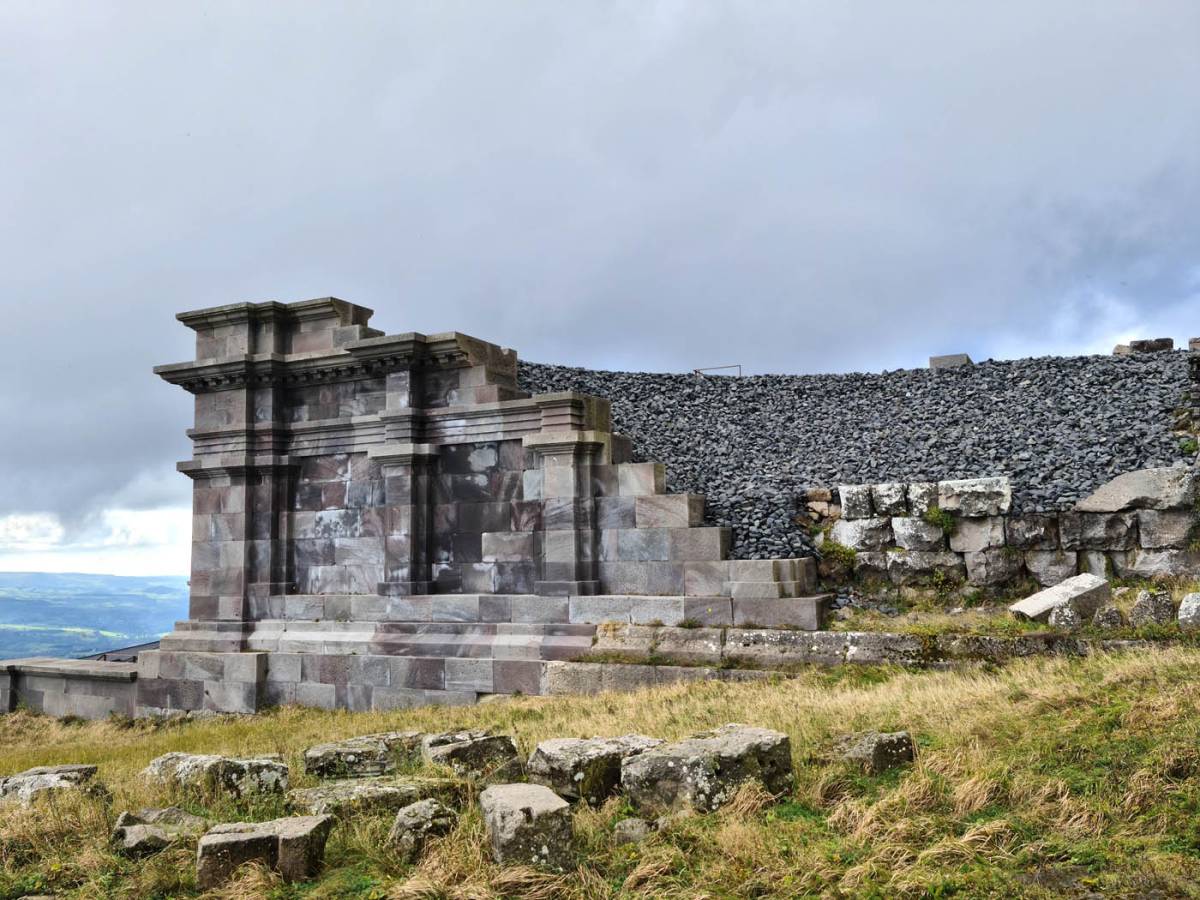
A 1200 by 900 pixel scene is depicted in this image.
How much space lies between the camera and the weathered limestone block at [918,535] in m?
14.2

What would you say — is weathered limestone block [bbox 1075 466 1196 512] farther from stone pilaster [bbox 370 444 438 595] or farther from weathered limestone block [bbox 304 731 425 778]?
stone pilaster [bbox 370 444 438 595]

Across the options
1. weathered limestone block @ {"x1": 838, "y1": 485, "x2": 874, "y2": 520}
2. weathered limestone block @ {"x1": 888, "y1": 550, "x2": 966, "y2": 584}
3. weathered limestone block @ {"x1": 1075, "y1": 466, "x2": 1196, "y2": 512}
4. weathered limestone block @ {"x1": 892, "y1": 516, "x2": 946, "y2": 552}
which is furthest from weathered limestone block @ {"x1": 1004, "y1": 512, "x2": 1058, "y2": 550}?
weathered limestone block @ {"x1": 838, "y1": 485, "x2": 874, "y2": 520}

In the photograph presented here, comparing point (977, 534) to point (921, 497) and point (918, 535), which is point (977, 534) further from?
point (921, 497)

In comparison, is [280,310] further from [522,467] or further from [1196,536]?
[1196,536]

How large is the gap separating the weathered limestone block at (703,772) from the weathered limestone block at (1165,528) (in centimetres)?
834

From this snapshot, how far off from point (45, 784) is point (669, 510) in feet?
28.8

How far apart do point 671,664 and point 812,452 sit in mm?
5295

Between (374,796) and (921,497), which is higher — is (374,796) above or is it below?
below

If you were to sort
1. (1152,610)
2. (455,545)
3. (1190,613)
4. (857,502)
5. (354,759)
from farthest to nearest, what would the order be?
1. (455,545)
2. (857,502)
3. (1152,610)
4. (1190,613)
5. (354,759)

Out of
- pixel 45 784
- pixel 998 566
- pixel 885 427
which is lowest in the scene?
pixel 45 784

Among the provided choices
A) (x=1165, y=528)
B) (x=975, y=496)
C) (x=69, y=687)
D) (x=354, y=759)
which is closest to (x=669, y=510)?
(x=975, y=496)

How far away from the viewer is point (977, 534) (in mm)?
14062

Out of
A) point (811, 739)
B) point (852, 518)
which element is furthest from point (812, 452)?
point (811, 739)

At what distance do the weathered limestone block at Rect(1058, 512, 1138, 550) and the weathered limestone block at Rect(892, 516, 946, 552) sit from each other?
5.23ft
